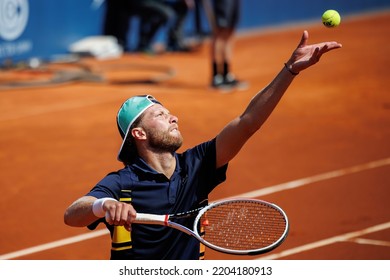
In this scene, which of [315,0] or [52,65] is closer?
[52,65]

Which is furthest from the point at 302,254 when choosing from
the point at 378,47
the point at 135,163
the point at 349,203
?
the point at 378,47

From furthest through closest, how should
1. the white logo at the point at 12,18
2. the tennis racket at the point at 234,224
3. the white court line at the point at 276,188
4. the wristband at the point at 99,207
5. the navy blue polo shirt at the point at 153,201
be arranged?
the white logo at the point at 12,18 < the white court line at the point at 276,188 < the navy blue polo shirt at the point at 153,201 < the tennis racket at the point at 234,224 < the wristband at the point at 99,207

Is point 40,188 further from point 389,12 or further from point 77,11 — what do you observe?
point 389,12

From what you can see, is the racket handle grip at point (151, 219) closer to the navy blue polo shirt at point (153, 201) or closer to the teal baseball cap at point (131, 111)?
the navy blue polo shirt at point (153, 201)

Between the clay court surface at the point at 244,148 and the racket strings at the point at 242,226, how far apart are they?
7.47 feet

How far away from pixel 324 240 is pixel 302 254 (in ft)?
1.28

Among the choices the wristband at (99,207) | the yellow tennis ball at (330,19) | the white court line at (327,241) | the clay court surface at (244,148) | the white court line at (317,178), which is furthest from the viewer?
the white court line at (317,178)

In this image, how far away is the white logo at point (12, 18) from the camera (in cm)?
1574

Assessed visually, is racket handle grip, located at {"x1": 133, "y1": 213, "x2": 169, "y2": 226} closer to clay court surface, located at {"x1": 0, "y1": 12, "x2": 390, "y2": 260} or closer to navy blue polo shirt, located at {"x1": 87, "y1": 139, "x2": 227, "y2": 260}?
navy blue polo shirt, located at {"x1": 87, "y1": 139, "x2": 227, "y2": 260}

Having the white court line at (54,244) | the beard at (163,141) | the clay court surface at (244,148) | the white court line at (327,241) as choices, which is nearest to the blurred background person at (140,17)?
the clay court surface at (244,148)

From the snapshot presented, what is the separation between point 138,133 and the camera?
176 inches

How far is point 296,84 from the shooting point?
47.2 feet

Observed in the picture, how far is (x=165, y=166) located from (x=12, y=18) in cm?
1230

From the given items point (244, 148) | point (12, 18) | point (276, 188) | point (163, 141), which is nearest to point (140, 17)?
point (12, 18)
